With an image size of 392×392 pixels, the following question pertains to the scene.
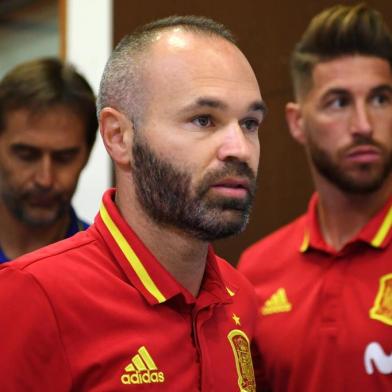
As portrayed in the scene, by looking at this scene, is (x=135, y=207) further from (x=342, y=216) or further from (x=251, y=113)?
(x=342, y=216)

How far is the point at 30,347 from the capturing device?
118 centimetres

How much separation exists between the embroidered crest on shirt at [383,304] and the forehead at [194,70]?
73 centimetres

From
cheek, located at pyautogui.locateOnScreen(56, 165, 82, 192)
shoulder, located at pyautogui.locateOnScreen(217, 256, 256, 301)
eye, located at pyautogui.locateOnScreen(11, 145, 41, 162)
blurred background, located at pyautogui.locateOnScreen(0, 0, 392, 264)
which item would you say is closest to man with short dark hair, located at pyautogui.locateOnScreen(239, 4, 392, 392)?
shoulder, located at pyautogui.locateOnScreen(217, 256, 256, 301)

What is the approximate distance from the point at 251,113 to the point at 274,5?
1430 millimetres

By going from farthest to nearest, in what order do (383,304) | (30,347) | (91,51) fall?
(91,51)
(383,304)
(30,347)

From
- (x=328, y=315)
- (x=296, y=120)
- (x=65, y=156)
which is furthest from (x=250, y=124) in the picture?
(x=296, y=120)

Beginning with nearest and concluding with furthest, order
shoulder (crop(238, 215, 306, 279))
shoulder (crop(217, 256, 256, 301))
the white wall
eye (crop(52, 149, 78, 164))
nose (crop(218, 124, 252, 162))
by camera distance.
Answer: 1. nose (crop(218, 124, 252, 162))
2. shoulder (crop(217, 256, 256, 301))
3. eye (crop(52, 149, 78, 164))
4. shoulder (crop(238, 215, 306, 279))
5. the white wall

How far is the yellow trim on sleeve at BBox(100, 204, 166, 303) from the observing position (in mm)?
1324

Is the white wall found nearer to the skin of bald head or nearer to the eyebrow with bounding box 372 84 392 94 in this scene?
the eyebrow with bounding box 372 84 392 94

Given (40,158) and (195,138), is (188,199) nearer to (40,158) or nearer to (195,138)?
(195,138)

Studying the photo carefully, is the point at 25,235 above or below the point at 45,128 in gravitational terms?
below

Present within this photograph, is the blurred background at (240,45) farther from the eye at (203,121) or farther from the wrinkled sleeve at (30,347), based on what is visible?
the wrinkled sleeve at (30,347)

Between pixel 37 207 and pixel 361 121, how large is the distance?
84cm

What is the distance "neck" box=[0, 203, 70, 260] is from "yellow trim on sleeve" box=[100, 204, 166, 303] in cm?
72
